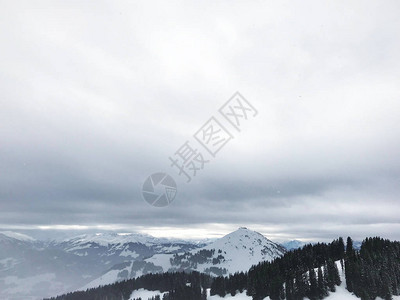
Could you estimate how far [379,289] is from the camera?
117 meters

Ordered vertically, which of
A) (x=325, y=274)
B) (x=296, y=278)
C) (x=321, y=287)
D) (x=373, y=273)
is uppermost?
(x=373, y=273)

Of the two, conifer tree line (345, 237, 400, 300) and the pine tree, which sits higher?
conifer tree line (345, 237, 400, 300)

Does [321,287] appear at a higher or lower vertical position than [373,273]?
lower

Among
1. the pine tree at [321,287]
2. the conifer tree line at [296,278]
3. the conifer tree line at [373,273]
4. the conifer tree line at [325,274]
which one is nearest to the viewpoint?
the conifer tree line at [373,273]

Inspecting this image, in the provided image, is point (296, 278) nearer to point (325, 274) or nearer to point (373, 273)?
point (325, 274)

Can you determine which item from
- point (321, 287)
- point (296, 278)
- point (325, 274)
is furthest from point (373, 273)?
point (296, 278)

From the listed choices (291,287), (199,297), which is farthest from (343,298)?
(199,297)

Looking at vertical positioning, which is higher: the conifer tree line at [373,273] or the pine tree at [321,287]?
the conifer tree line at [373,273]

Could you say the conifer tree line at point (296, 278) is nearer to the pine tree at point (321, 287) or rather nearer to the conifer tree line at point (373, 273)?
the pine tree at point (321, 287)

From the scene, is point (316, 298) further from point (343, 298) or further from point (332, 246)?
point (332, 246)

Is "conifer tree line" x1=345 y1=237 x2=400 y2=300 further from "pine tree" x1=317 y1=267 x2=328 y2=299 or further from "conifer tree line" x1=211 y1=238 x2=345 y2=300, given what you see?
"pine tree" x1=317 y1=267 x2=328 y2=299

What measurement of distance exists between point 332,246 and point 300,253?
58.4 ft

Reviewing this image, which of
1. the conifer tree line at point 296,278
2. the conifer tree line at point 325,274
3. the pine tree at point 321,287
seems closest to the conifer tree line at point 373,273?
the conifer tree line at point 325,274

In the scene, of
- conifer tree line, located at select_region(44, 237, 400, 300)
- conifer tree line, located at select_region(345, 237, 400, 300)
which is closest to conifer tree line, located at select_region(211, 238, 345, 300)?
conifer tree line, located at select_region(44, 237, 400, 300)
